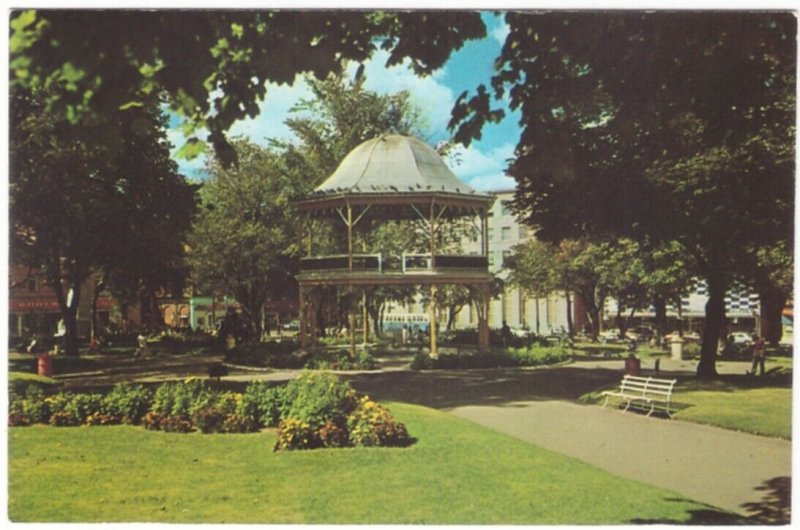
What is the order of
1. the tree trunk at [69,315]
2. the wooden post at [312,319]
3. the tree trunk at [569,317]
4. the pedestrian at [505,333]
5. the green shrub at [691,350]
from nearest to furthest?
the tree trunk at [69,315] → the wooden post at [312,319] → the green shrub at [691,350] → the tree trunk at [569,317] → the pedestrian at [505,333]

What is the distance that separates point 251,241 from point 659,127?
508cm

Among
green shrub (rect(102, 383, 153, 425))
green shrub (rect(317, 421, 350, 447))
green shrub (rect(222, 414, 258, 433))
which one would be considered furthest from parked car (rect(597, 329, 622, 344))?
green shrub (rect(102, 383, 153, 425))

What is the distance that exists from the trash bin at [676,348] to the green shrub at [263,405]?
15.8ft

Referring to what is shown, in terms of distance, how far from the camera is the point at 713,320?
9.23 m

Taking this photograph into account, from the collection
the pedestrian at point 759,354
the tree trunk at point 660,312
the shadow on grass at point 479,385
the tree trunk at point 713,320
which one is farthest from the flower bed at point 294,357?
the pedestrian at point 759,354

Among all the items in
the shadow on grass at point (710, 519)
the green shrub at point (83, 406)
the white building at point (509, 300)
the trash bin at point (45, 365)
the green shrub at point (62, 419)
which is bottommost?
the shadow on grass at point (710, 519)

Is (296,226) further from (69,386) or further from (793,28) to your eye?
(793,28)

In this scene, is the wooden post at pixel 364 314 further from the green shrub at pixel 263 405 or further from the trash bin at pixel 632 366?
the trash bin at pixel 632 366

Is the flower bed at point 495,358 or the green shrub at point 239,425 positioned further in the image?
the flower bed at point 495,358

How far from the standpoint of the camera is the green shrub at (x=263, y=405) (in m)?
8.73

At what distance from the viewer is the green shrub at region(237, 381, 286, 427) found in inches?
344

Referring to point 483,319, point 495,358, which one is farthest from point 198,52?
Answer: point 495,358

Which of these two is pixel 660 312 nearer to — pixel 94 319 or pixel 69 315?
pixel 94 319

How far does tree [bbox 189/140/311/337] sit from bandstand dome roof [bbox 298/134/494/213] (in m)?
0.33
